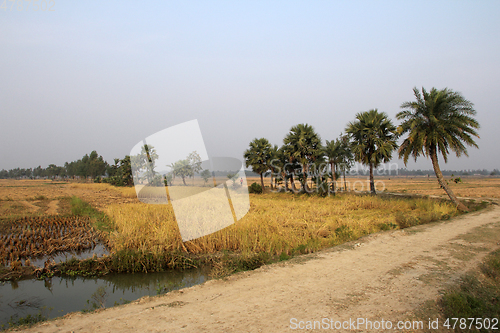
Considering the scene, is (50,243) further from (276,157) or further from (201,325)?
(276,157)

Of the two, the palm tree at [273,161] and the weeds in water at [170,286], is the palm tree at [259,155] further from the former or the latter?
the weeds in water at [170,286]

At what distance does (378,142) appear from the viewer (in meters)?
26.4

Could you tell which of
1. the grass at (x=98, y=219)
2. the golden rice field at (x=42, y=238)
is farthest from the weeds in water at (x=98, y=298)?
the grass at (x=98, y=219)

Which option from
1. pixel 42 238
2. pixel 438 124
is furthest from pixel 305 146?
pixel 42 238

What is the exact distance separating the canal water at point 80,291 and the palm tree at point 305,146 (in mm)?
26182

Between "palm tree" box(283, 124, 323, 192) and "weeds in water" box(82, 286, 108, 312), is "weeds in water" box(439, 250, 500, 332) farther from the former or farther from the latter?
"palm tree" box(283, 124, 323, 192)

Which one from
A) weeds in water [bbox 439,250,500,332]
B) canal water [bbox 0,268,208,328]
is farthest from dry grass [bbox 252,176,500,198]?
canal water [bbox 0,268,208,328]

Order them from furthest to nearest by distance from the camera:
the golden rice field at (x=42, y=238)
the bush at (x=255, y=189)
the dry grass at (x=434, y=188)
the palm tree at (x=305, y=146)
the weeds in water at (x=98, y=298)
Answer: the bush at (x=255, y=189)
the dry grass at (x=434, y=188)
the palm tree at (x=305, y=146)
the golden rice field at (x=42, y=238)
the weeds in water at (x=98, y=298)

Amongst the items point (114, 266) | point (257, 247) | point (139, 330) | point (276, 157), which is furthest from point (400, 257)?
point (276, 157)

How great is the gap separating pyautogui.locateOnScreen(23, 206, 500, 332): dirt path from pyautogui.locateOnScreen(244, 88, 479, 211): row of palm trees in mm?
11330

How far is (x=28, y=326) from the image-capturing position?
453cm

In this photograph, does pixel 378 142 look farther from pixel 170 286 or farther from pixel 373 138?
pixel 170 286

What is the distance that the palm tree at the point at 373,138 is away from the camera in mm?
26438

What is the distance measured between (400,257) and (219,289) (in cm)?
558
